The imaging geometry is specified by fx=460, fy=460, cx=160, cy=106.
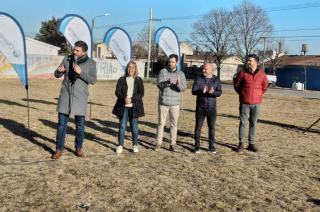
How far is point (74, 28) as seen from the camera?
11.2m

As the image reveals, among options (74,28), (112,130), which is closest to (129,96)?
(112,130)

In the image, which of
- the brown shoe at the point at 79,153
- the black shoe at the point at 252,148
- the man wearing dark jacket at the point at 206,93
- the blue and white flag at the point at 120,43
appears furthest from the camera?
the blue and white flag at the point at 120,43

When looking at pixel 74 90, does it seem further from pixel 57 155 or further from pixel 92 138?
pixel 92 138

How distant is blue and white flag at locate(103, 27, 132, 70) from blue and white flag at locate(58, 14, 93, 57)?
1.43 metres

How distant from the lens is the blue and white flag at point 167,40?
1315 centimetres

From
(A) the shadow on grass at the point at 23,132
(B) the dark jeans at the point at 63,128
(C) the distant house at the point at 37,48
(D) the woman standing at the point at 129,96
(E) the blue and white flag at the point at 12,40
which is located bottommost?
(A) the shadow on grass at the point at 23,132

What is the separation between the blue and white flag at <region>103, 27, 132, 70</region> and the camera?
12.9m

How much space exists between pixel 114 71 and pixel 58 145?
1510 inches

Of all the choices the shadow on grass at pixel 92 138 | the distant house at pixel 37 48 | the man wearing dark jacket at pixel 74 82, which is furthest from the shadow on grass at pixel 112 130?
the distant house at pixel 37 48

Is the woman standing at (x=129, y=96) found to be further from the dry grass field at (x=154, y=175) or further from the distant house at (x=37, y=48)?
the distant house at (x=37, y=48)

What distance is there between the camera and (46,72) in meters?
40.3

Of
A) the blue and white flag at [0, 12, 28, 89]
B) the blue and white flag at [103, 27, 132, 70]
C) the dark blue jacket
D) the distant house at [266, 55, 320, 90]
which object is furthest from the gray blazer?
the distant house at [266, 55, 320, 90]

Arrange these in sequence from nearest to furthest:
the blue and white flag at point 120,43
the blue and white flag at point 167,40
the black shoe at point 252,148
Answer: the black shoe at point 252,148, the blue and white flag at point 120,43, the blue and white flag at point 167,40

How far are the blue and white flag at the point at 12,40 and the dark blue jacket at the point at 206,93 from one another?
12.6 ft
